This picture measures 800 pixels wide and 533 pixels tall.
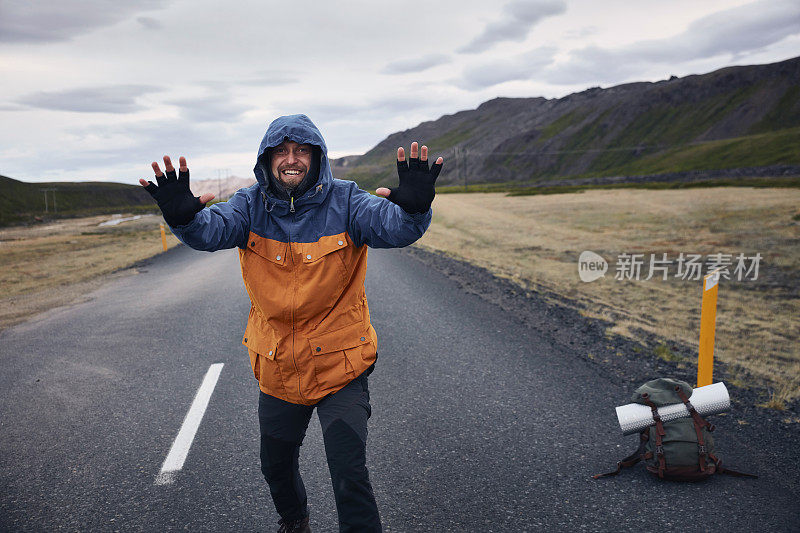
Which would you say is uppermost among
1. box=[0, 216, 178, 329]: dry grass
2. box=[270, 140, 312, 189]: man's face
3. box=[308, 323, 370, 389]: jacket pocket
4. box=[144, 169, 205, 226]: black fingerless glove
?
box=[270, 140, 312, 189]: man's face

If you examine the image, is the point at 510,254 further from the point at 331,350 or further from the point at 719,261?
the point at 331,350

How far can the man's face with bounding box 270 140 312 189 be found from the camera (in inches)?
110

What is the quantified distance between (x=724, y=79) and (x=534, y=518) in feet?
632

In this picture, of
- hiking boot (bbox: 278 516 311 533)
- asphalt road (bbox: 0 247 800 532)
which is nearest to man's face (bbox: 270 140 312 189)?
hiking boot (bbox: 278 516 311 533)

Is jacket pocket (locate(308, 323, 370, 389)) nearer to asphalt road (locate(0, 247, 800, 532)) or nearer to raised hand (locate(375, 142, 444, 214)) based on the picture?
raised hand (locate(375, 142, 444, 214))

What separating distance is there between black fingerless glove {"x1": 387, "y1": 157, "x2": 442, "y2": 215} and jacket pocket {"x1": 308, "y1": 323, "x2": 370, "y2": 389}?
0.67 meters

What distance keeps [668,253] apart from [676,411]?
18734 mm

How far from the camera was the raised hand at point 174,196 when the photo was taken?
2.59 meters

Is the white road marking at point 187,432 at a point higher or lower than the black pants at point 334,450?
lower

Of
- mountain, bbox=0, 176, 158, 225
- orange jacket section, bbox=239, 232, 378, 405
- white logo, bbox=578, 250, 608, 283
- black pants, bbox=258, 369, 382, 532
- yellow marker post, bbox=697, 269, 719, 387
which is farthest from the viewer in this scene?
mountain, bbox=0, 176, 158, 225

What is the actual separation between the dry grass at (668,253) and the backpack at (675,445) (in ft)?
7.84

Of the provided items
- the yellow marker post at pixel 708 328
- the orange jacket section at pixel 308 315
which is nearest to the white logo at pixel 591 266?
the yellow marker post at pixel 708 328

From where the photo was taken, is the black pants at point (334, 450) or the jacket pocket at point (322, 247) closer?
the black pants at point (334, 450)

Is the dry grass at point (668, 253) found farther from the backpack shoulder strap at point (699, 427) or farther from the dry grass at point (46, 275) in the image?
the dry grass at point (46, 275)
